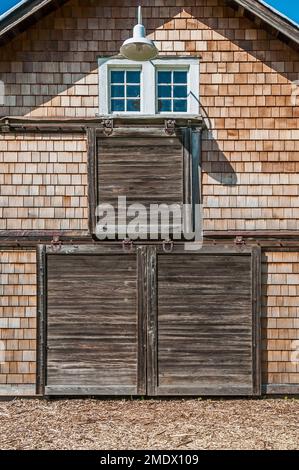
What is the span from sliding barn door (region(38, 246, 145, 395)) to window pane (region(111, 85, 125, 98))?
251cm

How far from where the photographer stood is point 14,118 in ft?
22.5

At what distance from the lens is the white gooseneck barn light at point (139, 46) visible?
5.68 meters

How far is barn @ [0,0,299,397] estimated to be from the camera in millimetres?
6844

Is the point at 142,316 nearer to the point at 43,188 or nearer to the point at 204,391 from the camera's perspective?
the point at 204,391

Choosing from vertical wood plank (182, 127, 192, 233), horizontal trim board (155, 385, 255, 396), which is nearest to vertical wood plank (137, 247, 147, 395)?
horizontal trim board (155, 385, 255, 396)

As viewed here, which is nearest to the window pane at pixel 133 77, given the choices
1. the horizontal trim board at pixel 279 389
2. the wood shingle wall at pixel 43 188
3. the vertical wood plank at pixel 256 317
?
the wood shingle wall at pixel 43 188

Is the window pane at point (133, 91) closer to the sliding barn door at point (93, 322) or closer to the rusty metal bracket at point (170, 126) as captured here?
the rusty metal bracket at point (170, 126)

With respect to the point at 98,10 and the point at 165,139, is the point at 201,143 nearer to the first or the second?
the point at 165,139

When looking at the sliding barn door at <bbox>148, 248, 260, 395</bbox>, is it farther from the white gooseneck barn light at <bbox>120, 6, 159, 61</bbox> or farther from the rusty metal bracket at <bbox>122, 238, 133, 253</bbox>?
the white gooseneck barn light at <bbox>120, 6, 159, 61</bbox>

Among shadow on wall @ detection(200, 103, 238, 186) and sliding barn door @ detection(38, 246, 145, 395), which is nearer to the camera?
sliding barn door @ detection(38, 246, 145, 395)
